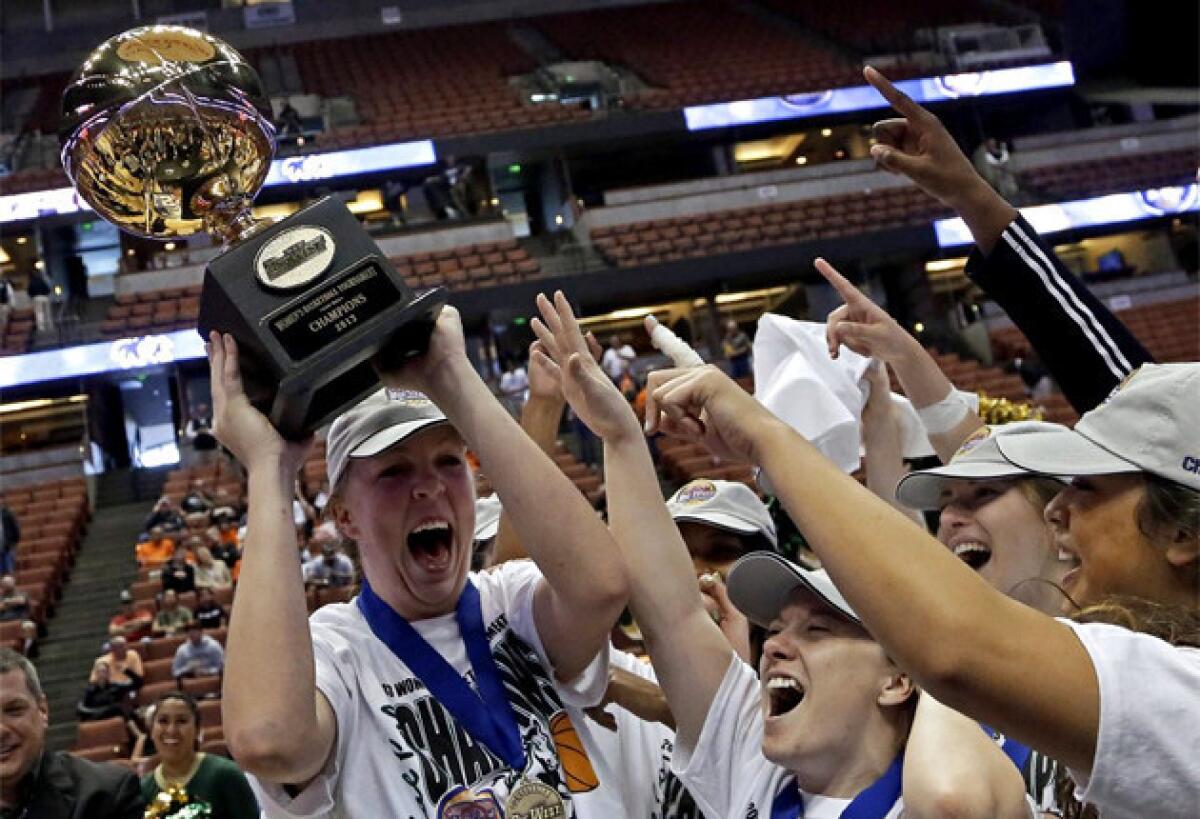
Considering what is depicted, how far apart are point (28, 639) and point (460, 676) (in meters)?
8.98

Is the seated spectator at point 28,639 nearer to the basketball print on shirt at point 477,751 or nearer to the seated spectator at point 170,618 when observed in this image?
the seated spectator at point 170,618

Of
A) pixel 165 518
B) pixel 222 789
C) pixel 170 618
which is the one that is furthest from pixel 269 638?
pixel 165 518

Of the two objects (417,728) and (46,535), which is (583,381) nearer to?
(417,728)

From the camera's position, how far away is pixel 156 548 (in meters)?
11.3

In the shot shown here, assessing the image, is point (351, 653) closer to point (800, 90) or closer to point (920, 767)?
point (920, 767)

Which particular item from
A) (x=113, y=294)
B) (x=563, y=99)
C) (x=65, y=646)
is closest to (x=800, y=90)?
(x=563, y=99)

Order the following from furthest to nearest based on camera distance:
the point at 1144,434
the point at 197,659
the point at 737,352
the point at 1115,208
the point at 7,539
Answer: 1. the point at 1115,208
2. the point at 737,352
3. the point at 7,539
4. the point at 197,659
5. the point at 1144,434

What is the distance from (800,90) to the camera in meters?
20.9

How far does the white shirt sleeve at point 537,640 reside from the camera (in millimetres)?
1804

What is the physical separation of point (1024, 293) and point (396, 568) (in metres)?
1.05

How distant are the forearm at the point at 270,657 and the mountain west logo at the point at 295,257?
0.28m

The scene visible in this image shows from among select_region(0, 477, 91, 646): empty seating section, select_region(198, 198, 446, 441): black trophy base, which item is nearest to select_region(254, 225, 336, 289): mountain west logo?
select_region(198, 198, 446, 441): black trophy base

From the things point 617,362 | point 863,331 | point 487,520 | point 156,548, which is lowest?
point 156,548

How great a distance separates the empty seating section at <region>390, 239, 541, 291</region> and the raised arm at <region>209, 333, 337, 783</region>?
15.6 metres
